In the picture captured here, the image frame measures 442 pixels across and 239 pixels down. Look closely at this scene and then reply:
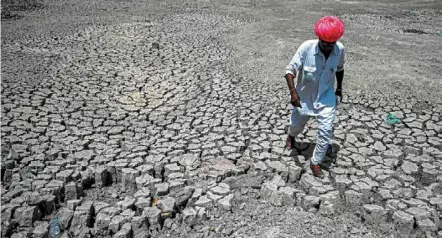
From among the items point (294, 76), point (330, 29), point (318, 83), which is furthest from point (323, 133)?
point (330, 29)

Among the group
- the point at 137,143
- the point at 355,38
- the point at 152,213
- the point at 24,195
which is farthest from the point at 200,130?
the point at 355,38

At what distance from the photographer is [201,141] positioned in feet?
12.2

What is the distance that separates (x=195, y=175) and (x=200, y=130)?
79cm

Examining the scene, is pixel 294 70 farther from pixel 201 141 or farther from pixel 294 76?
pixel 201 141

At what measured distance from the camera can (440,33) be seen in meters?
8.14

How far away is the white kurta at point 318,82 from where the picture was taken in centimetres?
307

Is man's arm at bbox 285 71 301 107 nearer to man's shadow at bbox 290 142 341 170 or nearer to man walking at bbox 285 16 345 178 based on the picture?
man walking at bbox 285 16 345 178

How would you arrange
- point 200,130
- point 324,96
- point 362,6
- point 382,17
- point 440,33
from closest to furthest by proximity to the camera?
point 324,96 → point 200,130 → point 440,33 → point 382,17 → point 362,6

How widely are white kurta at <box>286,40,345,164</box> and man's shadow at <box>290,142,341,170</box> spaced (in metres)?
0.27

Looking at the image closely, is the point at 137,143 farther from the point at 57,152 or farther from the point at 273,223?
the point at 273,223

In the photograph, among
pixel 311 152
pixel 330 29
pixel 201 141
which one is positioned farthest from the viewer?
pixel 201 141

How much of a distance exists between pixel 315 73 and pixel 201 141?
1.32 metres

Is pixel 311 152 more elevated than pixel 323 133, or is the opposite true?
pixel 323 133


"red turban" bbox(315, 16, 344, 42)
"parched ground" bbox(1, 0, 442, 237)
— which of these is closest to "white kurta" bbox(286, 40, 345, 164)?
"red turban" bbox(315, 16, 344, 42)
